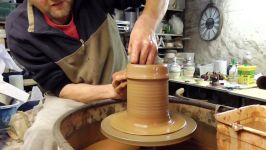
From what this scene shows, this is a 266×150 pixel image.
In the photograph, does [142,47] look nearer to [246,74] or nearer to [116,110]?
[116,110]

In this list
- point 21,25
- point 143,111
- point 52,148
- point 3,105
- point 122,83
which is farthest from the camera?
point 3,105

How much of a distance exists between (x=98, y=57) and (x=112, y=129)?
564 mm

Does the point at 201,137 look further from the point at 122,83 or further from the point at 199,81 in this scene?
the point at 199,81

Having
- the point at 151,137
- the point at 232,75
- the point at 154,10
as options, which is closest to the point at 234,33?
the point at 232,75

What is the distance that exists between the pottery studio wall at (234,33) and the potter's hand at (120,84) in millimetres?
2750

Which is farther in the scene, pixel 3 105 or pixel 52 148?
pixel 3 105

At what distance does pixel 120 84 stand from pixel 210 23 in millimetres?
3168

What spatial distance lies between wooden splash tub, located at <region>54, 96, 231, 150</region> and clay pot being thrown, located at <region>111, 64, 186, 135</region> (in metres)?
0.16

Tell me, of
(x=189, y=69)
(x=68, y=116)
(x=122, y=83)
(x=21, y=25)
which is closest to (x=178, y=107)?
(x=122, y=83)

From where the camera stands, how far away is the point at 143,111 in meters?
0.89

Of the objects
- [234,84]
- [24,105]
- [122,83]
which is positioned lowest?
[24,105]

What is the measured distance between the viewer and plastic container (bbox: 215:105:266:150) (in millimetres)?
695

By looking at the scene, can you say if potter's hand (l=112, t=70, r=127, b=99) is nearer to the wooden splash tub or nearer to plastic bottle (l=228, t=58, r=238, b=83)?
the wooden splash tub

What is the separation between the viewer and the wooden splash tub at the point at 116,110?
1.01 metres
